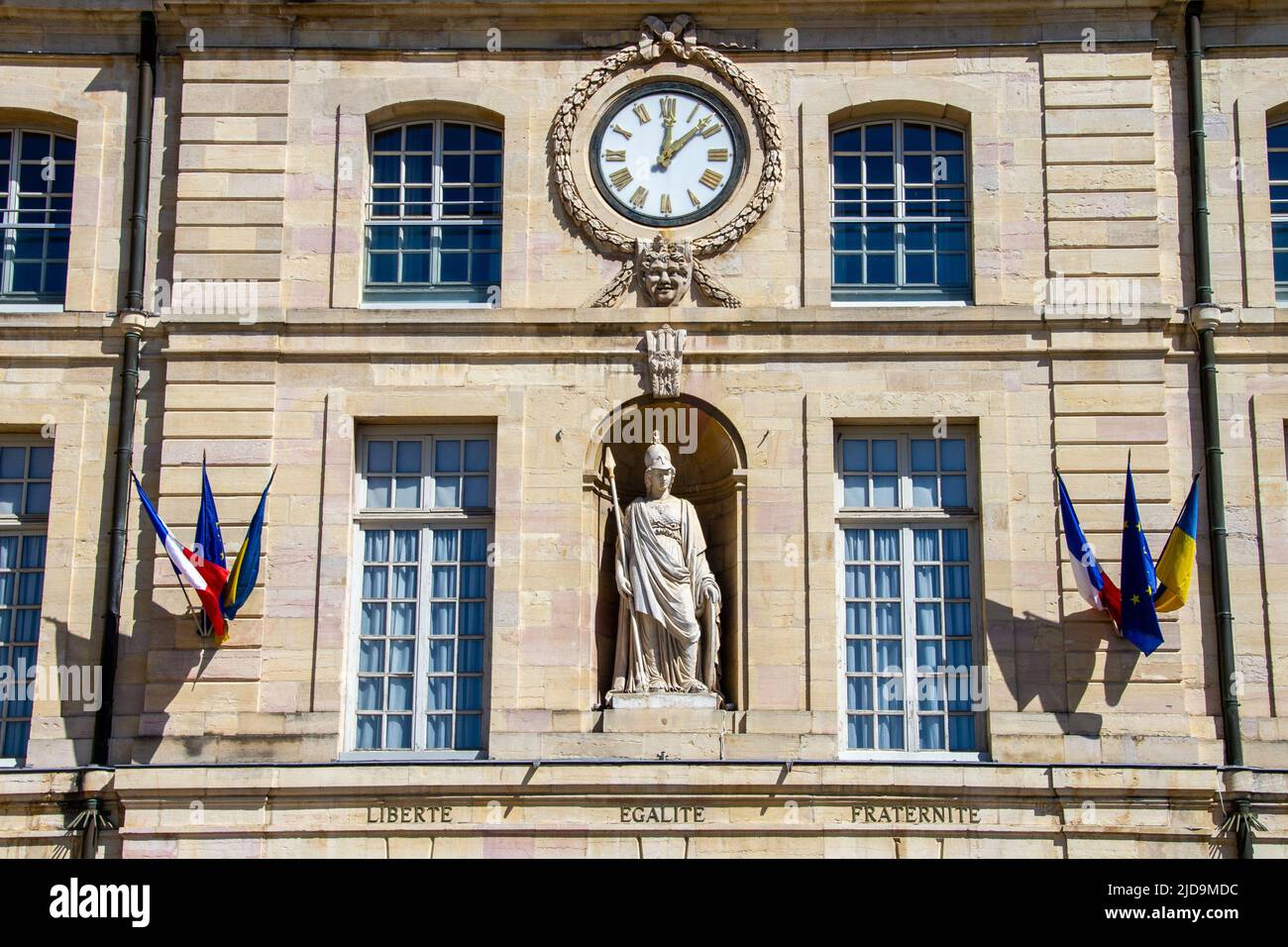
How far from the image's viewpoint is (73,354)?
22.1 m

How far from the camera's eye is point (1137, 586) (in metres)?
20.5

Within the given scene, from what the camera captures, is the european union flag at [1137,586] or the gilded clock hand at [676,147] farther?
the gilded clock hand at [676,147]

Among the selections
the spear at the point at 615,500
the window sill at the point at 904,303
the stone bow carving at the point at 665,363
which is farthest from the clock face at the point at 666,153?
the spear at the point at 615,500

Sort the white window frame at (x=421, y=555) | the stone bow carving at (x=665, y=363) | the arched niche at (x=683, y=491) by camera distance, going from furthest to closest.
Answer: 1. the stone bow carving at (x=665, y=363)
2. the arched niche at (x=683, y=491)
3. the white window frame at (x=421, y=555)

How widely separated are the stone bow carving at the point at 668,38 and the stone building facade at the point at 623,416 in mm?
46

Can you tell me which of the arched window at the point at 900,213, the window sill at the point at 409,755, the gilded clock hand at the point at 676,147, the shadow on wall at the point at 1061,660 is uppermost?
the gilded clock hand at the point at 676,147

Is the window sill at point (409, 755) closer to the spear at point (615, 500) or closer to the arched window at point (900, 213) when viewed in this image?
the spear at point (615, 500)

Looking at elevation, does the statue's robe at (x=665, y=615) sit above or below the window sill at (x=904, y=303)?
below

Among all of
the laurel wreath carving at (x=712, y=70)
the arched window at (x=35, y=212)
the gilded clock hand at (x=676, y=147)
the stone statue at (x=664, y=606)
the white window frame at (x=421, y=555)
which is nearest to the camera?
the stone statue at (x=664, y=606)

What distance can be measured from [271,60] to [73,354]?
12.2ft

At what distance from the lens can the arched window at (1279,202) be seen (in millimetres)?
22438

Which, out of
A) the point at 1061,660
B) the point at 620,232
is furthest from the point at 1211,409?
the point at 620,232

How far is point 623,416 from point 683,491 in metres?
1.10

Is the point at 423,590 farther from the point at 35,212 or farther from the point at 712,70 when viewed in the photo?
Answer: the point at 712,70
